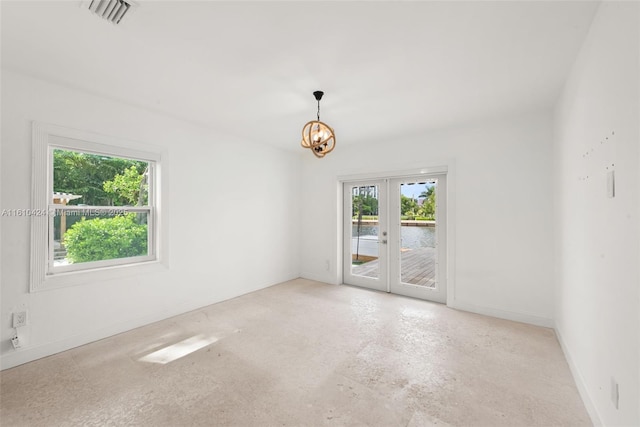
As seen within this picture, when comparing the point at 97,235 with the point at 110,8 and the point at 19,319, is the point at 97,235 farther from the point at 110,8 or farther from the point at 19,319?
the point at 110,8

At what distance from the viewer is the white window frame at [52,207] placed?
2.50 metres

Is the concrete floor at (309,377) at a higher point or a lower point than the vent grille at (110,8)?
lower

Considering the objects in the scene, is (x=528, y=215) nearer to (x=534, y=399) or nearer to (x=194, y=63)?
(x=534, y=399)

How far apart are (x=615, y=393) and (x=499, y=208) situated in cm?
242

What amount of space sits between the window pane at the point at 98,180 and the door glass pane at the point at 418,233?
3755 millimetres

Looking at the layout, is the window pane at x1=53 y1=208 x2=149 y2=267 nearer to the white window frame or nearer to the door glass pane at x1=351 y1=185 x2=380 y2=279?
the white window frame

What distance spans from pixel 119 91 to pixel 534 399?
179 inches

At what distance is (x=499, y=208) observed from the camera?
3484 millimetres

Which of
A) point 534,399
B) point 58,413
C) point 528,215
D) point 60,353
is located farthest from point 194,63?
point 528,215

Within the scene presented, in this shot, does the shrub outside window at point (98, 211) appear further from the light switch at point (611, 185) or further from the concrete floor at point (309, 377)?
the light switch at point (611, 185)

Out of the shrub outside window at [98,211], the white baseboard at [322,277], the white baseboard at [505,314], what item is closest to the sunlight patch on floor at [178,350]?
the shrub outside window at [98,211]

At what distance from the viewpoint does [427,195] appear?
4160 mm

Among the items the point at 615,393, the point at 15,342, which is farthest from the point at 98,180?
the point at 615,393

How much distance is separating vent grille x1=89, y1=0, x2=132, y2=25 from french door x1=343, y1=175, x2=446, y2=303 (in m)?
3.79
